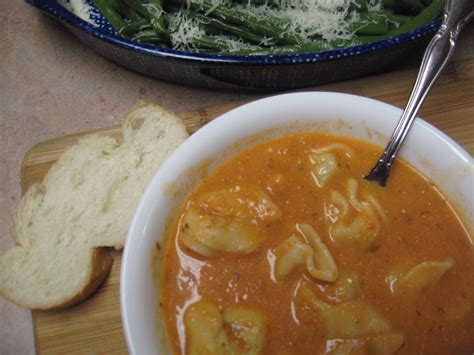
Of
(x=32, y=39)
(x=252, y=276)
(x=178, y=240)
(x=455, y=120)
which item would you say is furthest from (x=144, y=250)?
(x=32, y=39)

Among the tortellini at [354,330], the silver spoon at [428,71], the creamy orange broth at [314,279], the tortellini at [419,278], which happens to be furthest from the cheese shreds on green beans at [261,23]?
A: the tortellini at [354,330]

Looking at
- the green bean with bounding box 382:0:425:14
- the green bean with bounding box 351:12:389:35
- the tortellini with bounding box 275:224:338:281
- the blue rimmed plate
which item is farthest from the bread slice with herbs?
the green bean with bounding box 382:0:425:14

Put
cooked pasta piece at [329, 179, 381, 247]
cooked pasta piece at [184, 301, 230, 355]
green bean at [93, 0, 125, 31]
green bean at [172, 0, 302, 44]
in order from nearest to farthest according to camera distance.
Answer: cooked pasta piece at [184, 301, 230, 355] → cooked pasta piece at [329, 179, 381, 247] → green bean at [172, 0, 302, 44] → green bean at [93, 0, 125, 31]

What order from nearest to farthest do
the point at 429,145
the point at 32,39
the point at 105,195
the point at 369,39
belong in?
the point at 429,145 < the point at 105,195 < the point at 369,39 < the point at 32,39

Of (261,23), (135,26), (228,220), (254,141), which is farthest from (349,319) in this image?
(135,26)

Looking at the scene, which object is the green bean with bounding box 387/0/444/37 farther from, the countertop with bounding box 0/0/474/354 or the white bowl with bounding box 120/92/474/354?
the white bowl with bounding box 120/92/474/354

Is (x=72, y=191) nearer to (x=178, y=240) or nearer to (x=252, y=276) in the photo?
(x=178, y=240)

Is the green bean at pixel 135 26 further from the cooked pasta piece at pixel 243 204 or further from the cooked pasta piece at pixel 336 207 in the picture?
the cooked pasta piece at pixel 336 207
